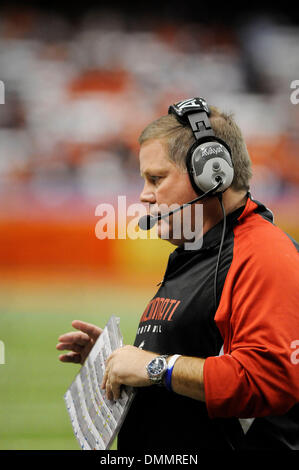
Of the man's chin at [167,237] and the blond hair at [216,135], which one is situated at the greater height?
the blond hair at [216,135]

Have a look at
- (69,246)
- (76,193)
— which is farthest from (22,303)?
(76,193)

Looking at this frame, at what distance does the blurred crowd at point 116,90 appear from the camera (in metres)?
3.02

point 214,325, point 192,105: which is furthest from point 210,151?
point 214,325

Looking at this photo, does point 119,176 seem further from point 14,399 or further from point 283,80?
point 14,399

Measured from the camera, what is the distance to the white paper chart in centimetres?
85

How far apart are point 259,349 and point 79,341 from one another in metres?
0.55

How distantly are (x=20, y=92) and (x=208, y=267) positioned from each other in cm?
255

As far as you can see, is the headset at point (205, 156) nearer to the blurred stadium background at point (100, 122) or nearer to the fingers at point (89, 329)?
the fingers at point (89, 329)

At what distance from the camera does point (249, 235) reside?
873 mm

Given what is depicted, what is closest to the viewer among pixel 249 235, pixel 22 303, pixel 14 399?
pixel 249 235

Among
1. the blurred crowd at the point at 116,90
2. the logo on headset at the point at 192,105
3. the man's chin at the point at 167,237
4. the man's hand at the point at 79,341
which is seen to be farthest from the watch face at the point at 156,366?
the blurred crowd at the point at 116,90

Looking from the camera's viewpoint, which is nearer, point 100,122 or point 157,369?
point 157,369

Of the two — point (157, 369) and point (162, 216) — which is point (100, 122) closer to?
point (162, 216)

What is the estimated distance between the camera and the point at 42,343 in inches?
114
